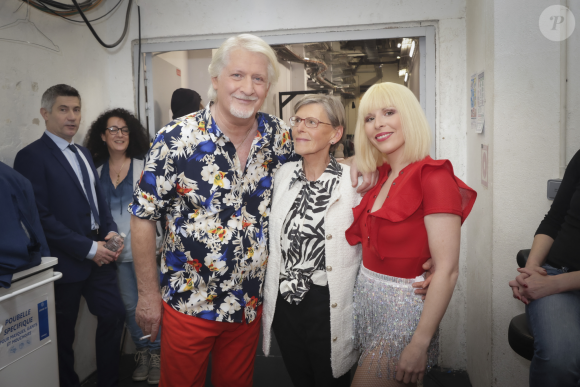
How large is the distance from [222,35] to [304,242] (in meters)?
2.00

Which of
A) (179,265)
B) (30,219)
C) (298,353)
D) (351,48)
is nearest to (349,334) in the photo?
(298,353)

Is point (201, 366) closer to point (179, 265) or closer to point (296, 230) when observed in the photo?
point (179, 265)

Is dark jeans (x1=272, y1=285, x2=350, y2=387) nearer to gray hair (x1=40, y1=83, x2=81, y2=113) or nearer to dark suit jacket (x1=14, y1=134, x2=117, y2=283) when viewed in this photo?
dark suit jacket (x1=14, y1=134, x2=117, y2=283)

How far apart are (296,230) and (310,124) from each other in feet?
1.50

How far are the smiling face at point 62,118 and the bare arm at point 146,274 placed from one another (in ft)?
3.88

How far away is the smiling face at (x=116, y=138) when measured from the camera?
2.93m

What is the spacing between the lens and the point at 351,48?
330 centimetres

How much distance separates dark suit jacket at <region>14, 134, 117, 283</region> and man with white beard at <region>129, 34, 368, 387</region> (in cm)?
91

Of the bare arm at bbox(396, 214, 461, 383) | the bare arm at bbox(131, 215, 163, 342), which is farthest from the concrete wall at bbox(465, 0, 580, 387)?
the bare arm at bbox(131, 215, 163, 342)

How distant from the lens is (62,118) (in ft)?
8.07

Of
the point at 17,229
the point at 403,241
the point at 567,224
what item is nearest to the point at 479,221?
the point at 567,224

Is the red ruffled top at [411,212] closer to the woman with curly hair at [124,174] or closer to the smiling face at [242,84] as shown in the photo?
the smiling face at [242,84]

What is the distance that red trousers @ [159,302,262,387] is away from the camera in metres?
1.68

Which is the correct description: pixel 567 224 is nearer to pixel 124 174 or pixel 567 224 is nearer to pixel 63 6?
pixel 124 174
